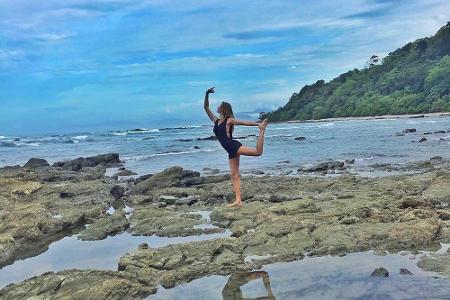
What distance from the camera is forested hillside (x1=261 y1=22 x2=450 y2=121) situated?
387 feet

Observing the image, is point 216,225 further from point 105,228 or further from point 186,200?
point 186,200

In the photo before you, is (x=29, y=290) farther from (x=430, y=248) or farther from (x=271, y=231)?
(x=430, y=248)

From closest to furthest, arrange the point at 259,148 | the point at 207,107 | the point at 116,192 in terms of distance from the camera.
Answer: the point at 259,148 → the point at 207,107 → the point at 116,192

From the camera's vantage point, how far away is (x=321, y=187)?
49.0 feet

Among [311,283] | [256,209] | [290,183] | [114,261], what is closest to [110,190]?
[290,183]

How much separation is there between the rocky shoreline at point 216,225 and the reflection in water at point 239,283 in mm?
228

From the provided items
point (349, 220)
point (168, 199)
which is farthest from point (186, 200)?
point (349, 220)

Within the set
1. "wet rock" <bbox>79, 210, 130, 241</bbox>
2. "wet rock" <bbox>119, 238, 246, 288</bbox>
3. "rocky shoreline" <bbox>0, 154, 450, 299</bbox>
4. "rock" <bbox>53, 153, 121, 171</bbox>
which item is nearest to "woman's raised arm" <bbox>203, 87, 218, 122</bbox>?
"rocky shoreline" <bbox>0, 154, 450, 299</bbox>

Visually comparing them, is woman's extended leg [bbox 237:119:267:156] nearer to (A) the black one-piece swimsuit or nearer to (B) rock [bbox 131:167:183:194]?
(A) the black one-piece swimsuit

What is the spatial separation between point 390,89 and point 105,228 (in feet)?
450

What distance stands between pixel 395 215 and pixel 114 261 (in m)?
5.16

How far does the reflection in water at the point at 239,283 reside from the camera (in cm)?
640

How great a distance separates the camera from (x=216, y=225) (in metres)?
10.6

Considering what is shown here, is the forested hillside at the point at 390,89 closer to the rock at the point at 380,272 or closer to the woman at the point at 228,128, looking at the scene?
the woman at the point at 228,128
